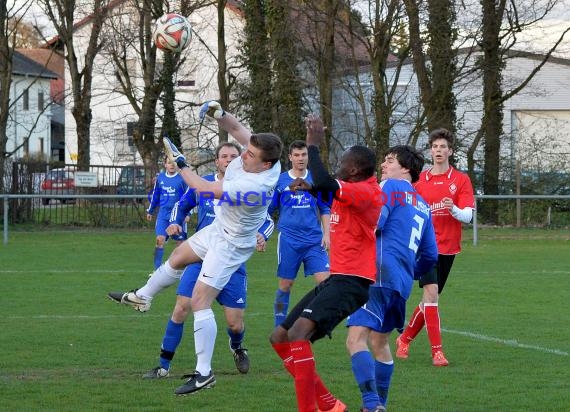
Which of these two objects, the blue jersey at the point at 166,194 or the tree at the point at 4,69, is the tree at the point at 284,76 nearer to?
the tree at the point at 4,69

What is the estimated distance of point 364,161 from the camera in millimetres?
6145

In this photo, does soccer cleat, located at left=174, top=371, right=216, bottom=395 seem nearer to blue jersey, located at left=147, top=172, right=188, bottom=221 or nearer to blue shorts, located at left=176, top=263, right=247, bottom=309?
blue shorts, located at left=176, top=263, right=247, bottom=309

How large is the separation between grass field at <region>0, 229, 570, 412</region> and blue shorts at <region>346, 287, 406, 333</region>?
0.64 meters

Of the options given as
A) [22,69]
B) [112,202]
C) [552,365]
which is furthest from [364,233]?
[22,69]

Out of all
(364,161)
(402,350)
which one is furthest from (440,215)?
(364,161)

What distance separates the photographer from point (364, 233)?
6.25 m

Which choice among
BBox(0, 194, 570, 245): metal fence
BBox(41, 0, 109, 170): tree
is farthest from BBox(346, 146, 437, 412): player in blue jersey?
BBox(41, 0, 109, 170): tree

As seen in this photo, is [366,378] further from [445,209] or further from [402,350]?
[445,209]

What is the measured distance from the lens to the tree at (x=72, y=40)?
32344 mm

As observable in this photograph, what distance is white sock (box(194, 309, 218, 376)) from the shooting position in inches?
290

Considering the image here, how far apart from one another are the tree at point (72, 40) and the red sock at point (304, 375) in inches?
980

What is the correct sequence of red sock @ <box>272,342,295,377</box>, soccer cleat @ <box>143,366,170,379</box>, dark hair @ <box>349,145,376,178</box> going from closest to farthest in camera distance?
dark hair @ <box>349,145,376,178</box> < red sock @ <box>272,342,295,377</box> < soccer cleat @ <box>143,366,170,379</box>

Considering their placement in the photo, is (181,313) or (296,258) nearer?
(181,313)

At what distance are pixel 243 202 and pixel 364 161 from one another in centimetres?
137
